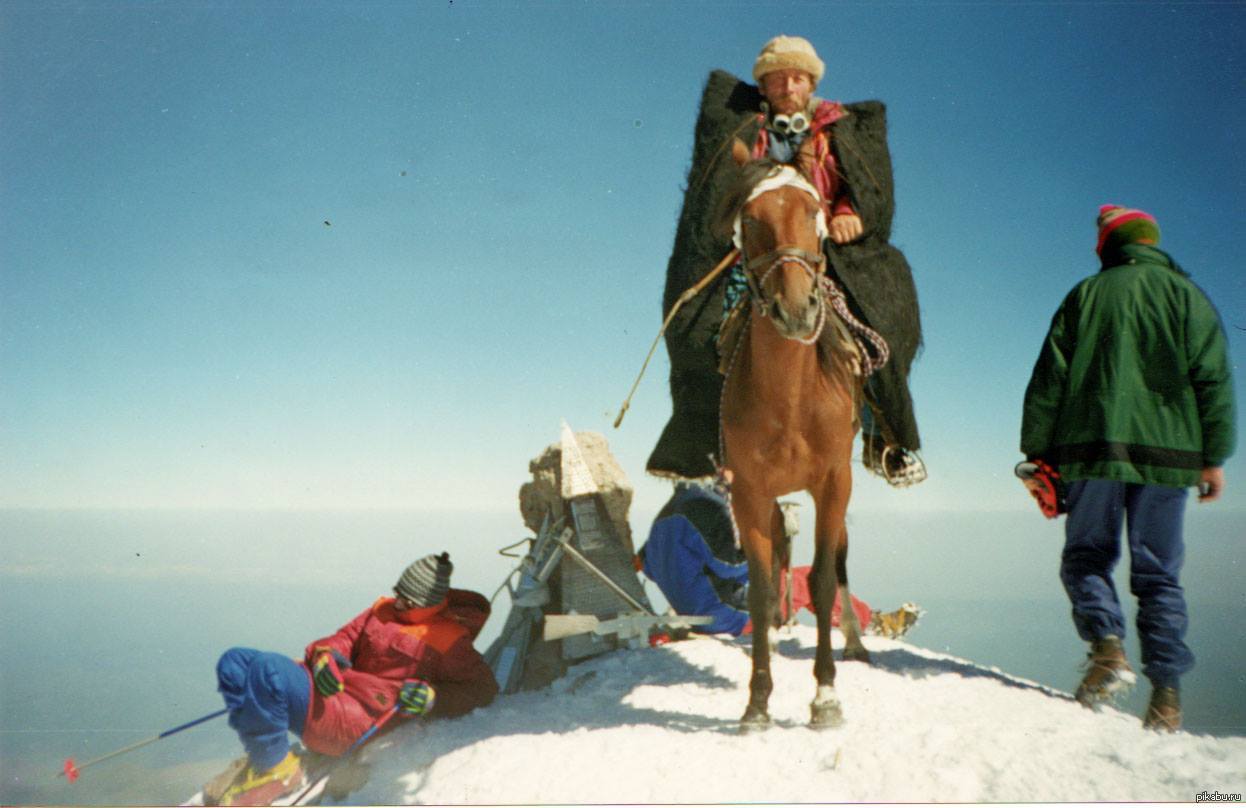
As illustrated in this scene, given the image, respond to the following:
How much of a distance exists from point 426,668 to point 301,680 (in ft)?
2.20

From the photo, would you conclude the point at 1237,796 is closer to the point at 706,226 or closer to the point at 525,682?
the point at 706,226

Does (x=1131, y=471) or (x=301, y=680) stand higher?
(x=1131, y=471)

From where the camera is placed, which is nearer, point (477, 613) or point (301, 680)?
point (301, 680)

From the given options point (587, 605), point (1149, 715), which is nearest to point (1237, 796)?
point (1149, 715)

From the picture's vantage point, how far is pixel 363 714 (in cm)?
321

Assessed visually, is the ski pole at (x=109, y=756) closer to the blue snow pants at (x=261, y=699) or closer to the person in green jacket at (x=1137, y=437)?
the blue snow pants at (x=261, y=699)

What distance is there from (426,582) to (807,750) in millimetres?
2021

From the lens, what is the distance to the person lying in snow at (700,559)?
189 inches

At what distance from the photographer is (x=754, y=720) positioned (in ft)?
10.4

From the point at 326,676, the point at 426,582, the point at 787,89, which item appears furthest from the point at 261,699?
the point at 787,89

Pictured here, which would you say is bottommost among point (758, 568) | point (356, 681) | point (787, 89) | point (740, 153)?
point (356, 681)

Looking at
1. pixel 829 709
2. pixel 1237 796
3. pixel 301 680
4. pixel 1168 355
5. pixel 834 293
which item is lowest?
pixel 1237 796

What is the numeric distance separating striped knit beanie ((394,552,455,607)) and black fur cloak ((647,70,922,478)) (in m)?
1.41

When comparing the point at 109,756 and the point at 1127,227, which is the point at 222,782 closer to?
the point at 109,756
